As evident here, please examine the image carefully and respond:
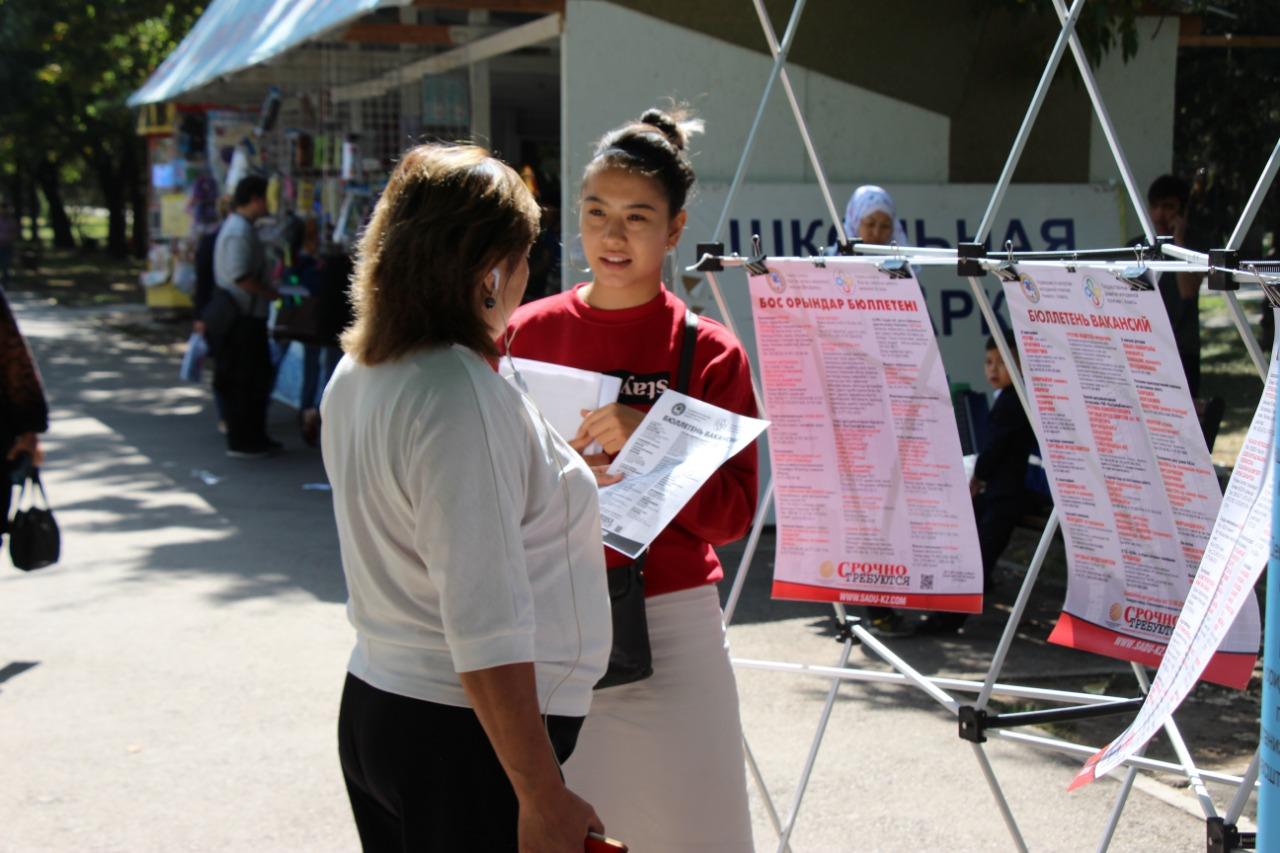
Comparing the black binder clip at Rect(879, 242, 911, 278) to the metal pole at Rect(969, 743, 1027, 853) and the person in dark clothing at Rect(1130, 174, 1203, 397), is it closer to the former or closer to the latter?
the metal pole at Rect(969, 743, 1027, 853)

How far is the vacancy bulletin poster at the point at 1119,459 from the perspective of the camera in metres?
2.47

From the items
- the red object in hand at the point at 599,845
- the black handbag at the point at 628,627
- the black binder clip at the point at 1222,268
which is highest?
the black binder clip at the point at 1222,268

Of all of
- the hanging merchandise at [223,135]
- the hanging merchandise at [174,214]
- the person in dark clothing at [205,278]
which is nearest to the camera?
the person in dark clothing at [205,278]

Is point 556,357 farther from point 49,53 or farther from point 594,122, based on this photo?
point 49,53

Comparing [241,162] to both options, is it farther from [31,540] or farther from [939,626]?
[939,626]

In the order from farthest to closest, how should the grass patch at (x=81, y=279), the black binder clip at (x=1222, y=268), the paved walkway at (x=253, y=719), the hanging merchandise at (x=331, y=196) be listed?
the grass patch at (x=81, y=279) < the hanging merchandise at (x=331, y=196) < the paved walkway at (x=253, y=719) < the black binder clip at (x=1222, y=268)

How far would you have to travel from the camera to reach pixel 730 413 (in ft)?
8.64

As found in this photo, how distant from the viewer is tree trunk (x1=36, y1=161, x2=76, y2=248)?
1821 inches

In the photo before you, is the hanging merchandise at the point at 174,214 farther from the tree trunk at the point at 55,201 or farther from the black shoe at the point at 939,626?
the tree trunk at the point at 55,201

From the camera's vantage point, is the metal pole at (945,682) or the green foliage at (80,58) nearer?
the metal pole at (945,682)

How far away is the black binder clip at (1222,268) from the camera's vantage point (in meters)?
2.18

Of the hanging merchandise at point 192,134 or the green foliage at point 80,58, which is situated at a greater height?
the green foliage at point 80,58

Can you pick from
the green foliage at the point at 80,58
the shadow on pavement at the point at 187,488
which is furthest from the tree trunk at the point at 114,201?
the shadow on pavement at the point at 187,488

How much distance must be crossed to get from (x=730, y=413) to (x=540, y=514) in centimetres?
69
